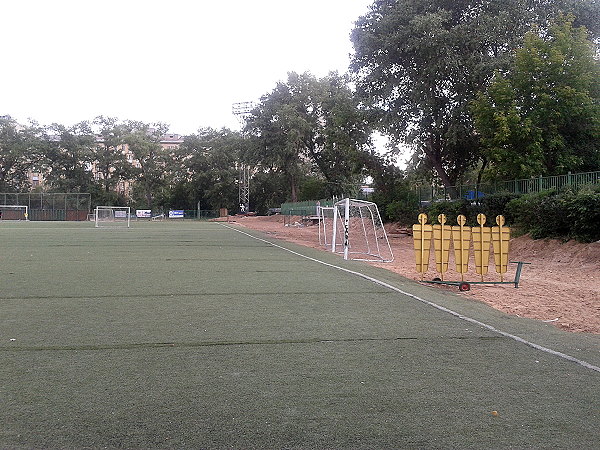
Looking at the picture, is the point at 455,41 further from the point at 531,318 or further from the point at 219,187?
the point at 219,187

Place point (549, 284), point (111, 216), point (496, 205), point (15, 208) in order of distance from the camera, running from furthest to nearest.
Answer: point (15, 208)
point (111, 216)
point (496, 205)
point (549, 284)

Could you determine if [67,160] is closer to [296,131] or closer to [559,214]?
[296,131]

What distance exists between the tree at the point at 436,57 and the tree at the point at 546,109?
2.60m

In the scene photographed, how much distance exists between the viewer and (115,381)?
4.46 m

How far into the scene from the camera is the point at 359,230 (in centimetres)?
2506

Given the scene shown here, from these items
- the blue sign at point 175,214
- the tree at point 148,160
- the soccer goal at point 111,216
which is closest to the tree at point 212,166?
the tree at point 148,160

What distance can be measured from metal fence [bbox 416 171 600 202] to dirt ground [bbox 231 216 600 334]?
219cm

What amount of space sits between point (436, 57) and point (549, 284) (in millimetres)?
15484

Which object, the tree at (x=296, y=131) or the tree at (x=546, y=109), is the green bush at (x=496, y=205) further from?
the tree at (x=296, y=131)

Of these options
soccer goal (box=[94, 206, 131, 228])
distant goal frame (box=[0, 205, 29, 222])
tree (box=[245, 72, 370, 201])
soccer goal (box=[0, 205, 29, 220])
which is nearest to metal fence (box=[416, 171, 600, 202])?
tree (box=[245, 72, 370, 201])

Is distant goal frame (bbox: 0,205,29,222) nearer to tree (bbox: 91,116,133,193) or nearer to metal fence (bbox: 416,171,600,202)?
tree (bbox: 91,116,133,193)

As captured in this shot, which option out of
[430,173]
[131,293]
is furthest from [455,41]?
[131,293]

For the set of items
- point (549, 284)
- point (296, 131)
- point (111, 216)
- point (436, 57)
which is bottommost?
point (549, 284)

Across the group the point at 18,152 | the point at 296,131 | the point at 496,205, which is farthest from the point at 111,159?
the point at 496,205
